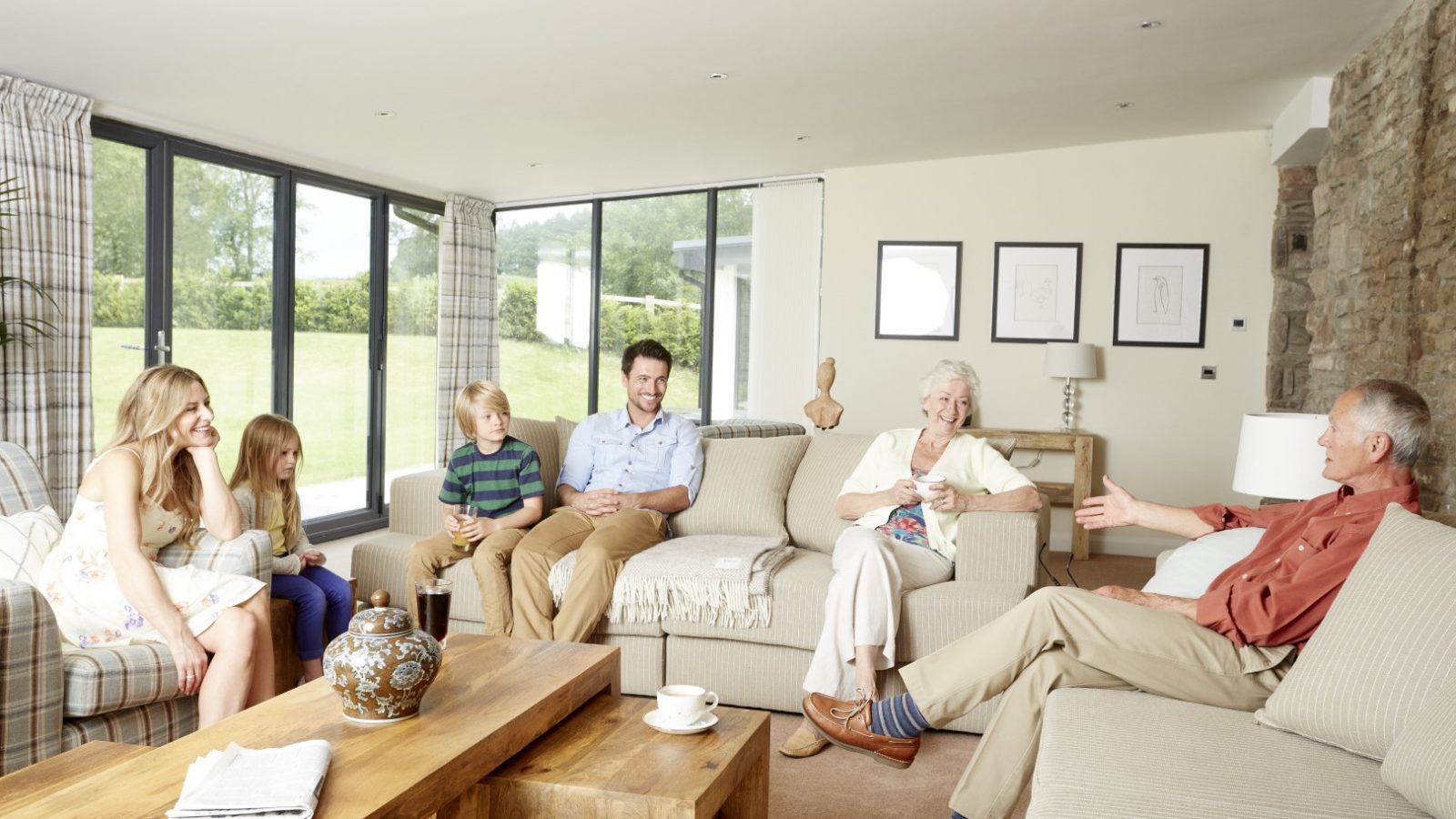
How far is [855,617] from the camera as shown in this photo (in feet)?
9.68

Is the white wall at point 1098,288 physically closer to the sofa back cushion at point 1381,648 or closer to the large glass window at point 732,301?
the large glass window at point 732,301

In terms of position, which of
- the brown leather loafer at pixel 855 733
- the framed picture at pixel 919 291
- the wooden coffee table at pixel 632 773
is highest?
the framed picture at pixel 919 291

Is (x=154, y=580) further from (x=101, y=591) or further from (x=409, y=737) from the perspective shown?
(x=409, y=737)

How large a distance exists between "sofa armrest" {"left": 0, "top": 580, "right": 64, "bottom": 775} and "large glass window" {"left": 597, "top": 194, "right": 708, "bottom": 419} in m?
5.25

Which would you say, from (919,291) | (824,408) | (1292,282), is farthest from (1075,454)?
(824,408)

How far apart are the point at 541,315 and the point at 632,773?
6.17 m

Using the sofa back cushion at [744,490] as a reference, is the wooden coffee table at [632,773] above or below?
below

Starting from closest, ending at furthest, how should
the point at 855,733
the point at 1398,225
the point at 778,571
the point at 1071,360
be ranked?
the point at 855,733, the point at 778,571, the point at 1398,225, the point at 1071,360

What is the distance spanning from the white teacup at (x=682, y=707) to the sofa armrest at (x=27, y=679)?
122 centimetres

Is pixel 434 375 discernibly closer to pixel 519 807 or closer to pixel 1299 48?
pixel 1299 48

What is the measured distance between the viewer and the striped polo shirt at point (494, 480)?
3645 mm

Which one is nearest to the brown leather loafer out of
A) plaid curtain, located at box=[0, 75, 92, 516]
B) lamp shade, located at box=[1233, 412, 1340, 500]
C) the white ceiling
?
lamp shade, located at box=[1233, 412, 1340, 500]

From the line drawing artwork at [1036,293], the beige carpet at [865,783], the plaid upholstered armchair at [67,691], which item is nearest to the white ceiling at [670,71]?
the line drawing artwork at [1036,293]

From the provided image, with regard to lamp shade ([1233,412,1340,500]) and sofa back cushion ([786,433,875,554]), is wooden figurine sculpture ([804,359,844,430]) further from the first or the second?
lamp shade ([1233,412,1340,500])
